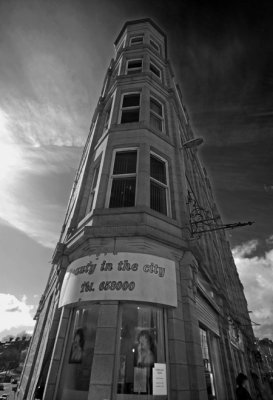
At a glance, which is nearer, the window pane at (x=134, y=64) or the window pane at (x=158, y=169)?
the window pane at (x=158, y=169)

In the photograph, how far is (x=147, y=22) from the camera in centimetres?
2058

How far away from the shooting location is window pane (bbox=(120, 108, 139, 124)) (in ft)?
40.4

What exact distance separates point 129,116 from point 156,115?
5.30ft

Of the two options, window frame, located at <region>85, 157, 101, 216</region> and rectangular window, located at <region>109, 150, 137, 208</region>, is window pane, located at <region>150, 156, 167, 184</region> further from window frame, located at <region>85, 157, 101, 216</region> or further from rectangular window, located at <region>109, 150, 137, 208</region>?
window frame, located at <region>85, 157, 101, 216</region>

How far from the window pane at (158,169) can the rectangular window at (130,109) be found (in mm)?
3012

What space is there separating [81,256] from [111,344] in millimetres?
2836

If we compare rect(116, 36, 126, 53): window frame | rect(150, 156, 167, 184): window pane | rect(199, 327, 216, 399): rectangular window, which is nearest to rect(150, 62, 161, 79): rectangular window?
rect(116, 36, 126, 53): window frame

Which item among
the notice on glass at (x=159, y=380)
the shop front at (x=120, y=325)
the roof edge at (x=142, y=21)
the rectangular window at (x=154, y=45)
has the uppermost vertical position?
the roof edge at (x=142, y=21)

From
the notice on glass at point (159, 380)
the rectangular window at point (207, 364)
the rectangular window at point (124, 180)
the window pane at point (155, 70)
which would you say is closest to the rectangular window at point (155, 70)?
the window pane at point (155, 70)

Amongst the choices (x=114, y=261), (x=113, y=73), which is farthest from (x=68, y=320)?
(x=113, y=73)

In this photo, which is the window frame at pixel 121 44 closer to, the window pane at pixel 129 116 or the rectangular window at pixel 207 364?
the window pane at pixel 129 116

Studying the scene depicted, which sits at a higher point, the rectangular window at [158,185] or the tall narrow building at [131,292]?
the rectangular window at [158,185]

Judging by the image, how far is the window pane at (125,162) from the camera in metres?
9.76

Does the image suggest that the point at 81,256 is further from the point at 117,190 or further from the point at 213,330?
the point at 213,330
